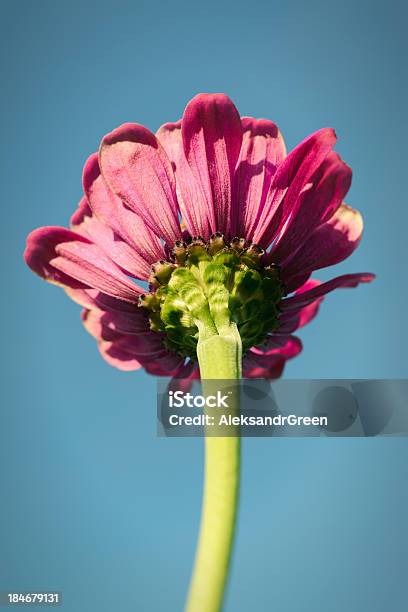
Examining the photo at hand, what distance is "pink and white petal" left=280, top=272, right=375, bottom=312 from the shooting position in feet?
4.15

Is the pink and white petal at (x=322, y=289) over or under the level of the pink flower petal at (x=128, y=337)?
over

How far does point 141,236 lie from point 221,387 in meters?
0.37

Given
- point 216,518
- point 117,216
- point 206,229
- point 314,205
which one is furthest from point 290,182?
point 216,518

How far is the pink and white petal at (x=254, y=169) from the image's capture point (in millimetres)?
1193

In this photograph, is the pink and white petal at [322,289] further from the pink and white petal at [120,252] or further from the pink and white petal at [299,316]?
the pink and white petal at [120,252]

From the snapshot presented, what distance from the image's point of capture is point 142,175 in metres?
1.18

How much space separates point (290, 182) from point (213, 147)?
0.51ft

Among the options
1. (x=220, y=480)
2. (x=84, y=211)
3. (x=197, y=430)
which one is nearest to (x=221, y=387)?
(x=220, y=480)

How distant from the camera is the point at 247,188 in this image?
1193 mm

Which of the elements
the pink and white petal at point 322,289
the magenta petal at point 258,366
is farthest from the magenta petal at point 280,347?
the pink and white petal at point 322,289

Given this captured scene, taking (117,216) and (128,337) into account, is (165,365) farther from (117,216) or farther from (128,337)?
(117,216)

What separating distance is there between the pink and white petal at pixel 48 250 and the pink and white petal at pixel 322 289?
42 cm

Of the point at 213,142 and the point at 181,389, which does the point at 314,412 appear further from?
the point at 213,142

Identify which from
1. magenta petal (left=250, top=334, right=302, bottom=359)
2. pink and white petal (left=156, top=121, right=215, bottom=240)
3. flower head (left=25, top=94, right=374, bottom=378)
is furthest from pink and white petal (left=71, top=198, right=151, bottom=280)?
magenta petal (left=250, top=334, right=302, bottom=359)
